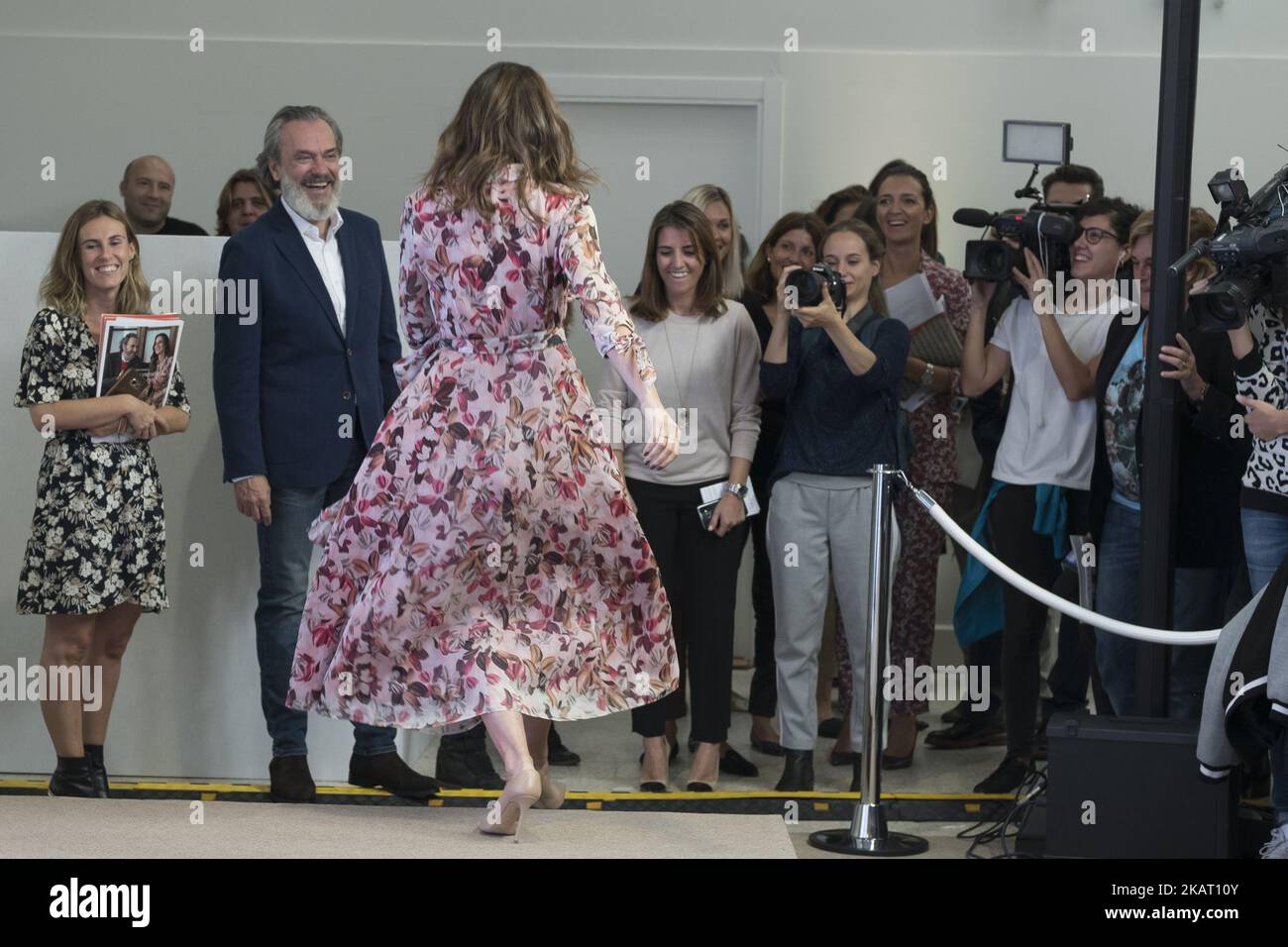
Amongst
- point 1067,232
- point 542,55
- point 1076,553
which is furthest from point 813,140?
point 1076,553

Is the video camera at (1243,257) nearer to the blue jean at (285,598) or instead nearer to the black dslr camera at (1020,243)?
the black dslr camera at (1020,243)

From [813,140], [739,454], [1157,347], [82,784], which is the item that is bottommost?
[82,784]

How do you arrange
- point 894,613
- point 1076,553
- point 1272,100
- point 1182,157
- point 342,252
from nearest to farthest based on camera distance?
1. point 1182,157
2. point 342,252
3. point 1076,553
4. point 894,613
5. point 1272,100

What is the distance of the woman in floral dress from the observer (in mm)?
3074

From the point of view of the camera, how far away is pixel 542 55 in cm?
667

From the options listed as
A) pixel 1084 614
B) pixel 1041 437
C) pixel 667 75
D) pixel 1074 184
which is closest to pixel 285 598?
pixel 1084 614

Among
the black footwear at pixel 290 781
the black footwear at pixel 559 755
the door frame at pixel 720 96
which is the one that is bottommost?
the black footwear at pixel 559 755

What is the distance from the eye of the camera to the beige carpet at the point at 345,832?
3.13 metres

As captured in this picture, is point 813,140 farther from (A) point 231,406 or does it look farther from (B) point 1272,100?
(A) point 231,406

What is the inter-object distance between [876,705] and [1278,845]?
2.85ft

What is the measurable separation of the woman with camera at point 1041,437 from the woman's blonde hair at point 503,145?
5.45 feet

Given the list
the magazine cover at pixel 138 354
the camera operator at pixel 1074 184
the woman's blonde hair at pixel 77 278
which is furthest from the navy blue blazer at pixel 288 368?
the camera operator at pixel 1074 184

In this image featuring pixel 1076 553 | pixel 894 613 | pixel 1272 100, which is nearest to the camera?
pixel 1076 553

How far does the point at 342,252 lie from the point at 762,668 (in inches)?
71.5
